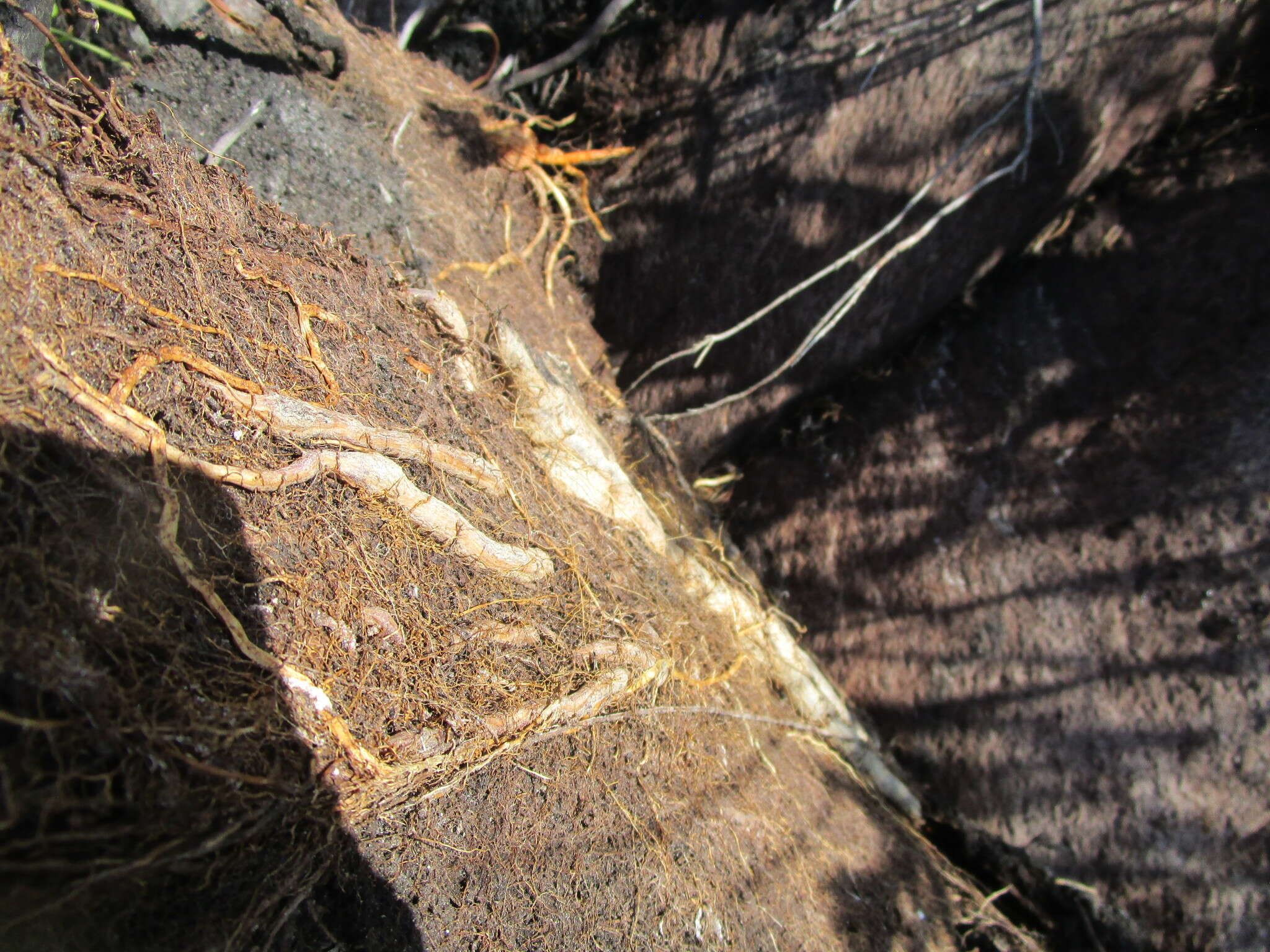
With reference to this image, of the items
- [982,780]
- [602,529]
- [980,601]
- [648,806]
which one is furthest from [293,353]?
[982,780]

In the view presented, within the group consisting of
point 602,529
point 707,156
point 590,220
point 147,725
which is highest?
point 707,156

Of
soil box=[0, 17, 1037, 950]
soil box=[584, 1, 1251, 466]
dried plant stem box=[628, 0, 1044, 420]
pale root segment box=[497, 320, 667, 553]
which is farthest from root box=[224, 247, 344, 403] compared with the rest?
soil box=[584, 1, 1251, 466]

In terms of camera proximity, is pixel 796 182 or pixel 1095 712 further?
pixel 796 182

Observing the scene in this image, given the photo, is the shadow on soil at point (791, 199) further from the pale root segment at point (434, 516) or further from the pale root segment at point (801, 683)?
the pale root segment at point (434, 516)

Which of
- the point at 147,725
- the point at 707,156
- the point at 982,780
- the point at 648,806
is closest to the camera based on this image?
the point at 147,725

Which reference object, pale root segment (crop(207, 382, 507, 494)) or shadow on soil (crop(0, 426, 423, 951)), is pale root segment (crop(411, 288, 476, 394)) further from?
shadow on soil (crop(0, 426, 423, 951))

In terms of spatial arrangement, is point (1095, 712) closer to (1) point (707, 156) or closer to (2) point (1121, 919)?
(2) point (1121, 919)

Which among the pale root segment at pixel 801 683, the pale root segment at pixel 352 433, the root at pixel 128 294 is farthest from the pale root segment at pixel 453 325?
the pale root segment at pixel 801 683
